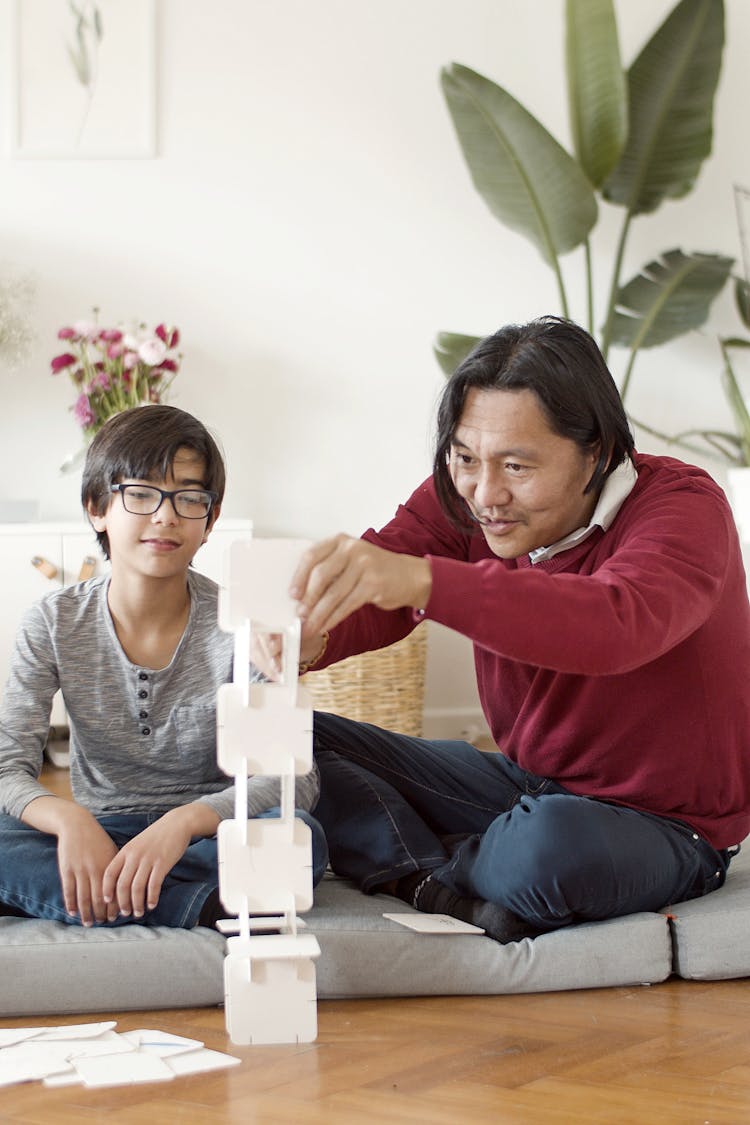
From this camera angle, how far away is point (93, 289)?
380 centimetres

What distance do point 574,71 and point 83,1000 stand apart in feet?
9.17

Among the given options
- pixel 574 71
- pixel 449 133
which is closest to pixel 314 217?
pixel 449 133

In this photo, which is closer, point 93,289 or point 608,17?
point 608,17

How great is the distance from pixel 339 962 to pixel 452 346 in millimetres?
2341

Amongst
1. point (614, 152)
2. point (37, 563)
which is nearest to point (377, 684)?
point (37, 563)

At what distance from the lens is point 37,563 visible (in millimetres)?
3391

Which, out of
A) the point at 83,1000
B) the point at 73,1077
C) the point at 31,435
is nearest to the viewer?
the point at 73,1077

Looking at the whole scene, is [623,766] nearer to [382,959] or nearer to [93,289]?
[382,959]

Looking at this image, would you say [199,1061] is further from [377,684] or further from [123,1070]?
[377,684]

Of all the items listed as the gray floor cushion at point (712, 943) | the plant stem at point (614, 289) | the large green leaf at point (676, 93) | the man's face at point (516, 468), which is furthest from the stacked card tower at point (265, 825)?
the large green leaf at point (676, 93)

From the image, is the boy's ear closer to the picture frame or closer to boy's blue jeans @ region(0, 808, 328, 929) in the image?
boy's blue jeans @ region(0, 808, 328, 929)

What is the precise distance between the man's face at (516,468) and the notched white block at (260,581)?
40 centimetres

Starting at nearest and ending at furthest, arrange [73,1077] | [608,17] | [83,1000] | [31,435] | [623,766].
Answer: [73,1077] < [83,1000] < [623,766] < [608,17] < [31,435]

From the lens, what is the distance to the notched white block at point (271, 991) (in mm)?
1421
